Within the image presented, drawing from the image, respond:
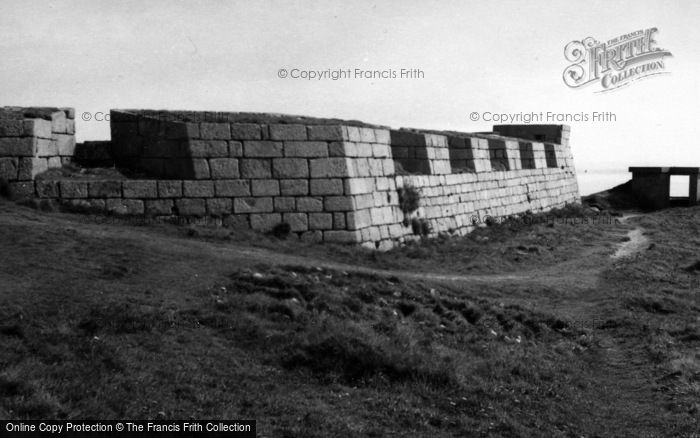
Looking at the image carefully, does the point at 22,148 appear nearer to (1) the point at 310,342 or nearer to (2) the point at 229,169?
(2) the point at 229,169

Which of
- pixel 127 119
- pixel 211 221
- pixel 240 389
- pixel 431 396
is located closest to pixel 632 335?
pixel 431 396

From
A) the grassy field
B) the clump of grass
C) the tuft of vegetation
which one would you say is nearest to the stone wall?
the grassy field

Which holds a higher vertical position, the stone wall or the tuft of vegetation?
the stone wall

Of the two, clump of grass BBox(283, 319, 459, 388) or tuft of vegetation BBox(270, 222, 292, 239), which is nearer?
clump of grass BBox(283, 319, 459, 388)

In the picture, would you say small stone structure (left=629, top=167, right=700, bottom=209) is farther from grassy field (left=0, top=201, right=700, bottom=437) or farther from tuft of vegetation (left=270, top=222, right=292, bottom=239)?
tuft of vegetation (left=270, top=222, right=292, bottom=239)

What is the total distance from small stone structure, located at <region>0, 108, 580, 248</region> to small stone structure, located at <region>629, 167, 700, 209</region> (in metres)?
20.5

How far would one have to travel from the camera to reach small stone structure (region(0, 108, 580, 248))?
43.1 feet

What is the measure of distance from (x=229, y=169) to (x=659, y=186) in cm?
2561

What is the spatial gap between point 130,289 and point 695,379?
637 centimetres

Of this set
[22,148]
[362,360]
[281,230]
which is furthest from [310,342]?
[22,148]

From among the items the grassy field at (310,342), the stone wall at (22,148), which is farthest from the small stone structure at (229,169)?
the grassy field at (310,342)

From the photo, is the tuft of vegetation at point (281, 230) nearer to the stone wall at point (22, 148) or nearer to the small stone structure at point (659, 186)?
the stone wall at point (22, 148)

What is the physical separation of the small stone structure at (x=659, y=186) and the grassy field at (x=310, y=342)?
2173 centimetres

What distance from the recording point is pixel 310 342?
7719 millimetres
